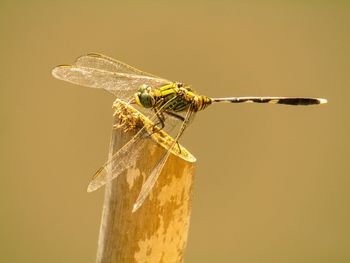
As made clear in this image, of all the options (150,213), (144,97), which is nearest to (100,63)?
(144,97)

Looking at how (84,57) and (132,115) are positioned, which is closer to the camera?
(132,115)

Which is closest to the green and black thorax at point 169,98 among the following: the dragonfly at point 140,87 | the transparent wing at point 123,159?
the dragonfly at point 140,87

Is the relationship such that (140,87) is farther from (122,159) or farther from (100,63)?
(122,159)

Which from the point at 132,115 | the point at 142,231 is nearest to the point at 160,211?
the point at 142,231

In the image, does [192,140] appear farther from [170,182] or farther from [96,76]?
[170,182]

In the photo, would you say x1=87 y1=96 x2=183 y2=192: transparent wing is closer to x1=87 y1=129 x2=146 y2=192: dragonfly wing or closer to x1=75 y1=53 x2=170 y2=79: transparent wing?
x1=87 y1=129 x2=146 y2=192: dragonfly wing

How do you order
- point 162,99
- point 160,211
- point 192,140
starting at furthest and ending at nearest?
point 192,140, point 162,99, point 160,211

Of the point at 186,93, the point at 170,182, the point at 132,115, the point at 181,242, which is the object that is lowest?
the point at 181,242

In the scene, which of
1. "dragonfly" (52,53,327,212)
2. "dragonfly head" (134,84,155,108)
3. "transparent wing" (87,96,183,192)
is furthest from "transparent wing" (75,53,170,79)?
"transparent wing" (87,96,183,192)
